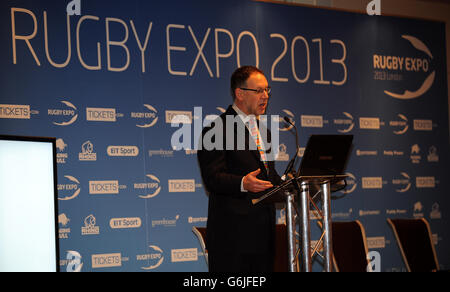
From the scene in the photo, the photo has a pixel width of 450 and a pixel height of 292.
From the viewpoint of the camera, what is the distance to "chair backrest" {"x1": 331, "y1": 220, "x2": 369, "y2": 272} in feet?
16.8

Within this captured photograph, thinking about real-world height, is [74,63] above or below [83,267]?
above

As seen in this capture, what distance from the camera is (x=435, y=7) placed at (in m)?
6.91

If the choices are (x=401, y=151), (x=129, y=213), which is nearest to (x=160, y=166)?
(x=129, y=213)

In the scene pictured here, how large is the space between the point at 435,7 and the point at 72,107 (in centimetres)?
505

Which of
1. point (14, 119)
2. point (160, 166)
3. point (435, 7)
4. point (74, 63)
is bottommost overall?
point (160, 166)

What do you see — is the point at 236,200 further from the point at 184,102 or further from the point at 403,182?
the point at 403,182

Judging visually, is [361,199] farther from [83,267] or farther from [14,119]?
[14,119]

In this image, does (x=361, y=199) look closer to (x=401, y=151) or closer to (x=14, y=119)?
(x=401, y=151)

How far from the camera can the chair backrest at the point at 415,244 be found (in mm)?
5375

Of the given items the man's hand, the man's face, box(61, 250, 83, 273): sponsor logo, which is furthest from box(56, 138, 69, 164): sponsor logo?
the man's hand

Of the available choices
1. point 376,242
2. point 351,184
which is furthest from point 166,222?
point 376,242
